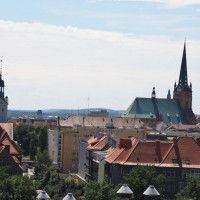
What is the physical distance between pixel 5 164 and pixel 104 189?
124 feet

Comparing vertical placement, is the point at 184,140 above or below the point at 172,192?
above

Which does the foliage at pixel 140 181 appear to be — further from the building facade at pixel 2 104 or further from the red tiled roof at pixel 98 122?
the building facade at pixel 2 104

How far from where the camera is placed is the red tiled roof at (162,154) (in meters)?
95.7

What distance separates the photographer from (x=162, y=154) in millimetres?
97062

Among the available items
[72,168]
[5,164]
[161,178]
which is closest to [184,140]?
[161,178]

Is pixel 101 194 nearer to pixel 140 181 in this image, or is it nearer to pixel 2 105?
pixel 140 181

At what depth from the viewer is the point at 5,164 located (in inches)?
4291

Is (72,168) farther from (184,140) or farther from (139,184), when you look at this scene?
(139,184)

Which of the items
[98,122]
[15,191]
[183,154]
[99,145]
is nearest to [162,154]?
[183,154]

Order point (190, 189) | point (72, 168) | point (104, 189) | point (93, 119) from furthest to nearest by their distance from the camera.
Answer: point (93, 119) < point (72, 168) < point (190, 189) < point (104, 189)

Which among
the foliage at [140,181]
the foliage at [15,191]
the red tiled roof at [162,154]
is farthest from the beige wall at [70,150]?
the foliage at [15,191]

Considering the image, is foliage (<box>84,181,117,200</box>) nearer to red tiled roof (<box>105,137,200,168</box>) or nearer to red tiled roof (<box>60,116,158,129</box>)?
red tiled roof (<box>105,137,200,168</box>)

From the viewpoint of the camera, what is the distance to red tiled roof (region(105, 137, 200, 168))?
9569 centimetres

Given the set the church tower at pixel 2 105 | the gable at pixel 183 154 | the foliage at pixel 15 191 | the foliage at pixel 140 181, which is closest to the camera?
the foliage at pixel 15 191
